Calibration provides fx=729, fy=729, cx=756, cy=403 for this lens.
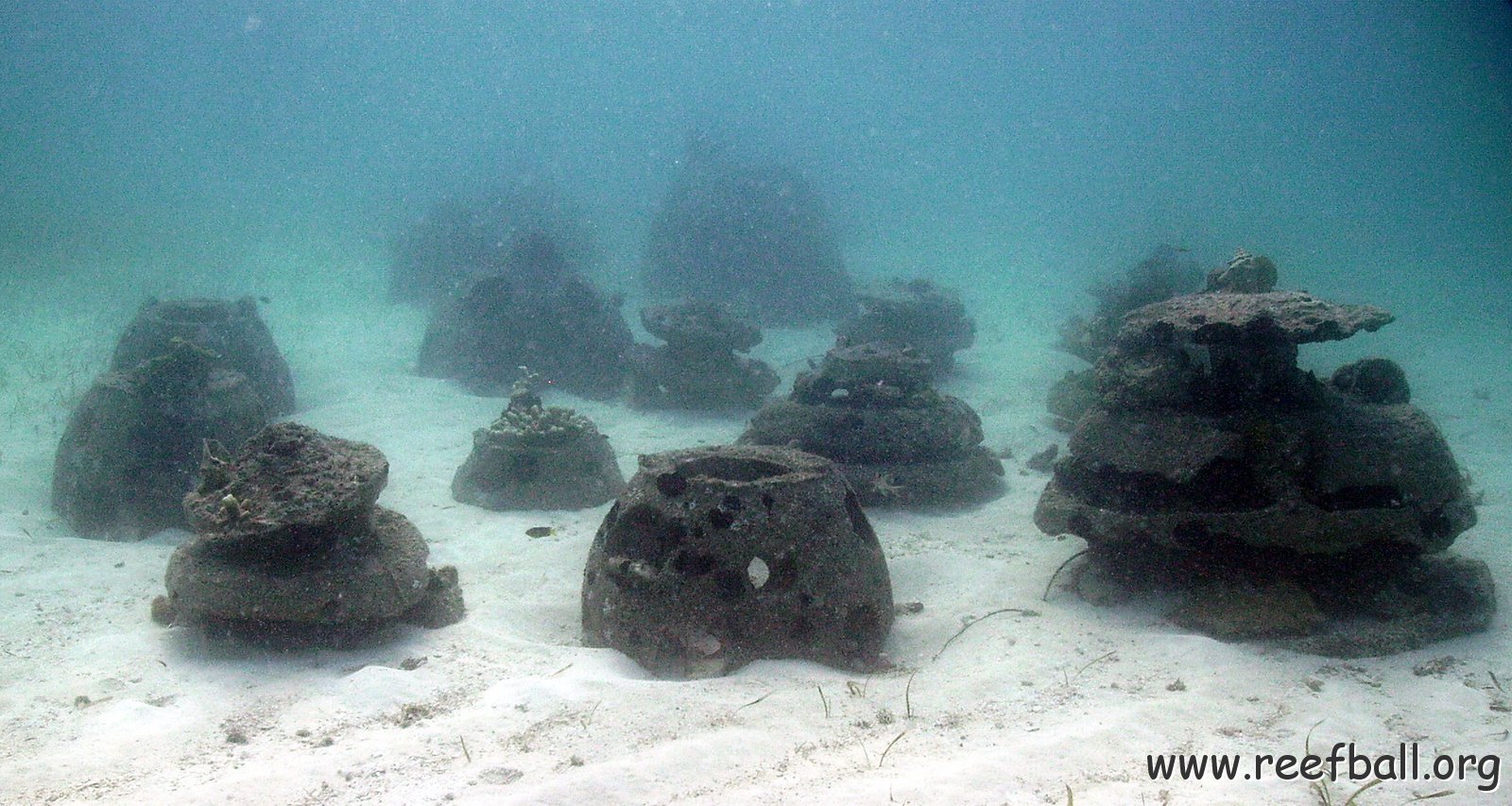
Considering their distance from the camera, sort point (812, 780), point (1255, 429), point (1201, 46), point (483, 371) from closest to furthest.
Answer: point (812, 780), point (1255, 429), point (483, 371), point (1201, 46)

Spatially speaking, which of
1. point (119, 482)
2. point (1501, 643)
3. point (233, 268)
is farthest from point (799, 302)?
point (233, 268)

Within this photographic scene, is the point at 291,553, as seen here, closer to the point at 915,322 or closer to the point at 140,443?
the point at 140,443

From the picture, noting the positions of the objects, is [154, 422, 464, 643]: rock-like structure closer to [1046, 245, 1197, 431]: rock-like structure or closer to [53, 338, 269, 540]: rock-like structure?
[53, 338, 269, 540]: rock-like structure

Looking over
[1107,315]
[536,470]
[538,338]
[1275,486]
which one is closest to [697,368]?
[538,338]

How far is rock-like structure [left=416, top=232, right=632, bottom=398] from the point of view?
44.4ft

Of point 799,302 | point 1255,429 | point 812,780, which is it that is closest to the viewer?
point 812,780

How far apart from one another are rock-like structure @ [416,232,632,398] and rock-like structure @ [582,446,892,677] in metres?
8.90

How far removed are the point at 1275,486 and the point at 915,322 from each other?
Result: 35.4ft

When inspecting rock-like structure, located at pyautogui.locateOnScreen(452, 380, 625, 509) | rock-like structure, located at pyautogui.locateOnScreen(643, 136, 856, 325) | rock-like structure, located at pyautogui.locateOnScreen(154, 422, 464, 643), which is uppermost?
rock-like structure, located at pyautogui.locateOnScreen(643, 136, 856, 325)

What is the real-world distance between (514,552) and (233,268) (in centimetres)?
3428

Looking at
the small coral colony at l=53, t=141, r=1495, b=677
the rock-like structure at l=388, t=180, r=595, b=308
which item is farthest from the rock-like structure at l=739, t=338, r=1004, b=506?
the rock-like structure at l=388, t=180, r=595, b=308

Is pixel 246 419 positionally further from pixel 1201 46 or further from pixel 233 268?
pixel 1201 46

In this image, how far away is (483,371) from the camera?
537 inches

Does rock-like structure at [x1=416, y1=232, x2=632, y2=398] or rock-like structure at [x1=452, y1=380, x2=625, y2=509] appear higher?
rock-like structure at [x1=416, y1=232, x2=632, y2=398]
